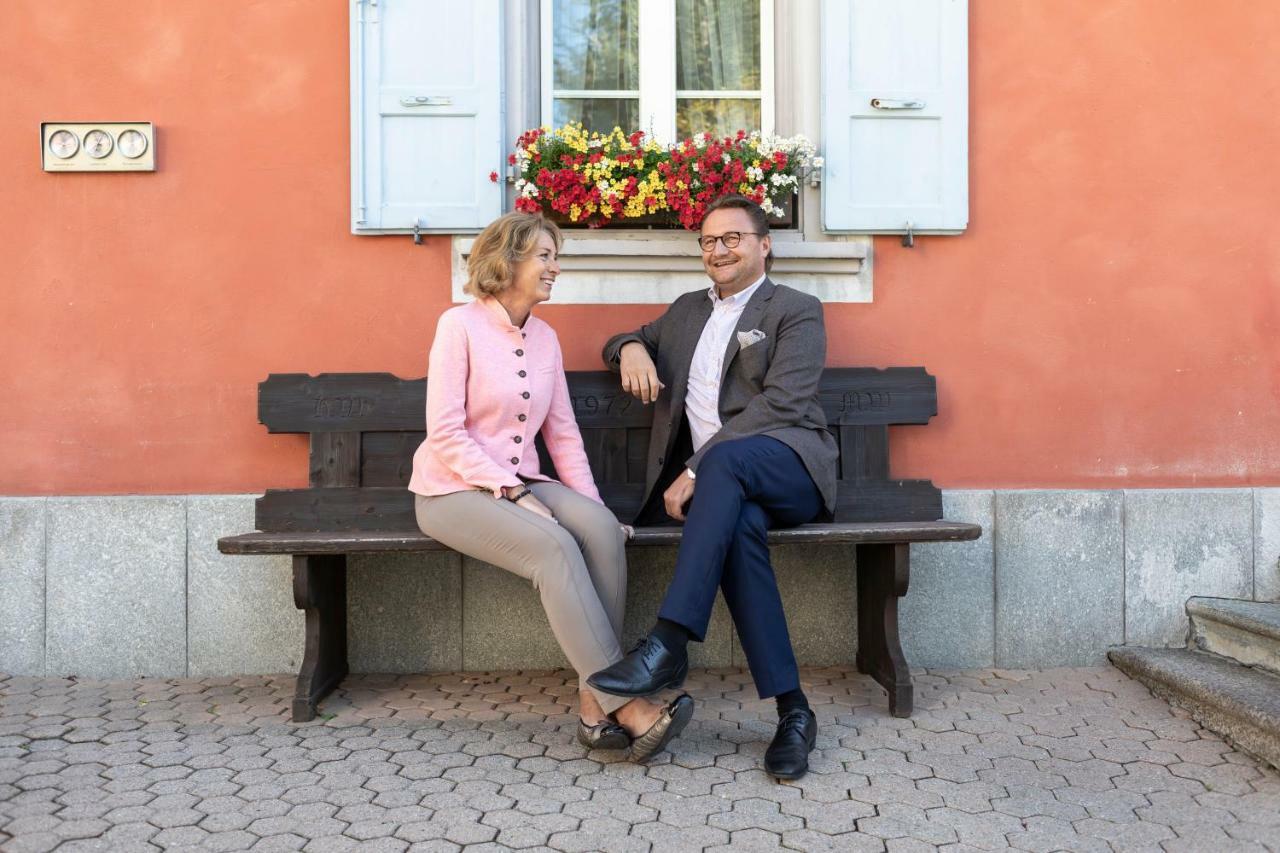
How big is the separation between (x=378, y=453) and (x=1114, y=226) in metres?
3.01

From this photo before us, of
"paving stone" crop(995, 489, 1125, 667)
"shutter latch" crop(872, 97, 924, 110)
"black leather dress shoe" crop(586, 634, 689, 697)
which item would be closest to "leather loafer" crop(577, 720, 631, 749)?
"black leather dress shoe" crop(586, 634, 689, 697)

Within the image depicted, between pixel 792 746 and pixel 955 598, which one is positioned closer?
pixel 792 746

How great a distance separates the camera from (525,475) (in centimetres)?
344

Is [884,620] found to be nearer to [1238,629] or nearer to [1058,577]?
[1058,577]

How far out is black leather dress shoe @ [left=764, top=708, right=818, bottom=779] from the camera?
294cm

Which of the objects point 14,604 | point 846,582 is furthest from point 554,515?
point 14,604

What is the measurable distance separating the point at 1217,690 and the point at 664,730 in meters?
1.83

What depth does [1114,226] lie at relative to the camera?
4.21 meters

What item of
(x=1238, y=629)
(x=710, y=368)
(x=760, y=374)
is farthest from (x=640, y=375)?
(x=1238, y=629)

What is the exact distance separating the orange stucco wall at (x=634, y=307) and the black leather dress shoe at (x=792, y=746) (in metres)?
1.40

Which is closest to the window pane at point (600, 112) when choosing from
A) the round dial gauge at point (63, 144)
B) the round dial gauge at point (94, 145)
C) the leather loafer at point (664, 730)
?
the round dial gauge at point (94, 145)

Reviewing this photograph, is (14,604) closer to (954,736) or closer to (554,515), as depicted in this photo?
(554,515)

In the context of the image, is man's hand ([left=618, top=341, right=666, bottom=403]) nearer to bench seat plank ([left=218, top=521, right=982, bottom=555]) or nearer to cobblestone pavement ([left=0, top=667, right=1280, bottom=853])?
bench seat plank ([left=218, top=521, right=982, bottom=555])

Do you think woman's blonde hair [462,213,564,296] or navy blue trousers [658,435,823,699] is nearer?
navy blue trousers [658,435,823,699]
